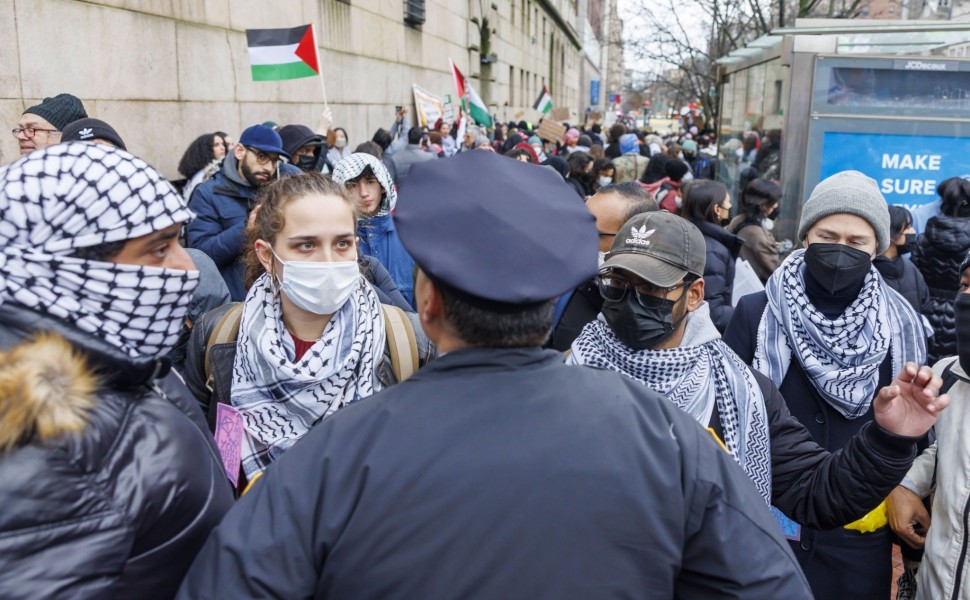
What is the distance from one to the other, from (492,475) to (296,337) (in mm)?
1563

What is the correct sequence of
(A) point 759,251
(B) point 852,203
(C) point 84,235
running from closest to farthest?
1. (C) point 84,235
2. (B) point 852,203
3. (A) point 759,251

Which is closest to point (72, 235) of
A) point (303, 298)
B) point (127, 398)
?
point (127, 398)

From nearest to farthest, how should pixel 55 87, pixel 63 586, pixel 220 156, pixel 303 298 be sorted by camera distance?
pixel 63 586, pixel 303 298, pixel 55 87, pixel 220 156

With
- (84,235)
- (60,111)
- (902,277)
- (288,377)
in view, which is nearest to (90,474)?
(84,235)

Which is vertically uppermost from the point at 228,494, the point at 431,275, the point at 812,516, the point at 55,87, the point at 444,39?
the point at 444,39

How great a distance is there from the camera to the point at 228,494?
151 cm

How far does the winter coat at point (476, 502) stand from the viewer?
1.22 metres

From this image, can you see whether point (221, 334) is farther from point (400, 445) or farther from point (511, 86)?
point (511, 86)

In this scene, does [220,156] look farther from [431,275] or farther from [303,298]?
[431,275]

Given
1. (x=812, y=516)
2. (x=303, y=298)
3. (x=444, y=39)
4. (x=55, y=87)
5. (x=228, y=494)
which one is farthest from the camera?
(x=444, y=39)

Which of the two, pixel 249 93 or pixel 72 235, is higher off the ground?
pixel 249 93

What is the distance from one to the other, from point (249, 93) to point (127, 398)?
8645mm

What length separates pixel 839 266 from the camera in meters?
2.97

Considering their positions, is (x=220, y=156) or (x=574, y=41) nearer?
(x=220, y=156)
